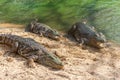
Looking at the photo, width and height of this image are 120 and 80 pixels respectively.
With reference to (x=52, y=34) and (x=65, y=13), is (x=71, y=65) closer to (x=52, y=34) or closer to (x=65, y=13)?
(x=52, y=34)

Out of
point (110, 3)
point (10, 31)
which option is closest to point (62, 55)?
point (10, 31)

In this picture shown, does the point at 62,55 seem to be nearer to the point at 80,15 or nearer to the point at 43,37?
the point at 43,37

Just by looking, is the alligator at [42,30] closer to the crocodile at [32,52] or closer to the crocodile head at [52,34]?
the crocodile head at [52,34]

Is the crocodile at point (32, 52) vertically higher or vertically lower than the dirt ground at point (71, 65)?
higher

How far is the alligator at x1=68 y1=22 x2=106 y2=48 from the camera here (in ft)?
31.9

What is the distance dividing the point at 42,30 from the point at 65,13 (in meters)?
2.62

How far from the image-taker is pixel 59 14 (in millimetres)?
12438

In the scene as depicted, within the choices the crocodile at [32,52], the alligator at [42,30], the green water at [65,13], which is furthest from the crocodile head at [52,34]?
the crocodile at [32,52]

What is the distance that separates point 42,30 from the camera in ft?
33.3

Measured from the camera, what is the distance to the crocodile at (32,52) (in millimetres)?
7721

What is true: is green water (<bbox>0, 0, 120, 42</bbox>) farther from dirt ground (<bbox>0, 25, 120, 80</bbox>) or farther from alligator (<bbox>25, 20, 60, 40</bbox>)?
dirt ground (<bbox>0, 25, 120, 80</bbox>)

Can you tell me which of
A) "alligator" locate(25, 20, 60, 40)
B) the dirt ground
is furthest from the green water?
the dirt ground

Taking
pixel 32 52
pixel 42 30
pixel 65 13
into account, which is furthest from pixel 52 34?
pixel 65 13

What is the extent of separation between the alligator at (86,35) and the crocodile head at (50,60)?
2.11 m
